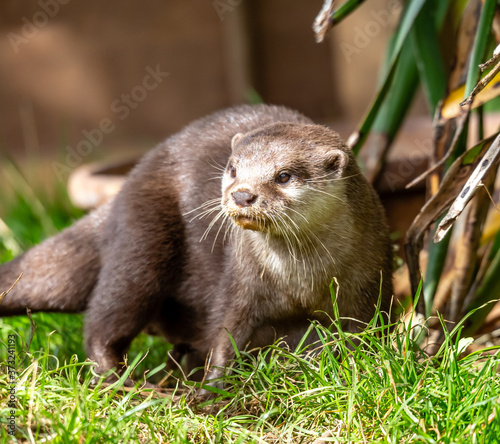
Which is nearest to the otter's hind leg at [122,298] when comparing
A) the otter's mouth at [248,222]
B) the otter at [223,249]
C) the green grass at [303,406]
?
the otter at [223,249]

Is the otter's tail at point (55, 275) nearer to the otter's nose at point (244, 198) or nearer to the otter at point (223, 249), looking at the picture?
the otter at point (223, 249)

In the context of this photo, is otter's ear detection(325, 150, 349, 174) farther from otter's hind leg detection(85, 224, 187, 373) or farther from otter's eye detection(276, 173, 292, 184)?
otter's hind leg detection(85, 224, 187, 373)

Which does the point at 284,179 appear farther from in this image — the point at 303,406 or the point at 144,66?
the point at 144,66

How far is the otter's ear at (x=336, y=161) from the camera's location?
1.98m

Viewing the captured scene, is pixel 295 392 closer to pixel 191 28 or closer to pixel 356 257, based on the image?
pixel 356 257

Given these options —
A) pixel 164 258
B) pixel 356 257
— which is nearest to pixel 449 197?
pixel 356 257

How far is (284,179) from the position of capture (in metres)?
1.94

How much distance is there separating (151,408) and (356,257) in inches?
26.9

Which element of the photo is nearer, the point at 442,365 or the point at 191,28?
the point at 442,365

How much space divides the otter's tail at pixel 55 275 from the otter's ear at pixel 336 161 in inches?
34.2

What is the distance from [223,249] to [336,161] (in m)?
0.49

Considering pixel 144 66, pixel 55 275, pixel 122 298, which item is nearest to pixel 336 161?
pixel 122 298

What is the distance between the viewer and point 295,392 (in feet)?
5.92

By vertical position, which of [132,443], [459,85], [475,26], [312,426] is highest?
[475,26]
